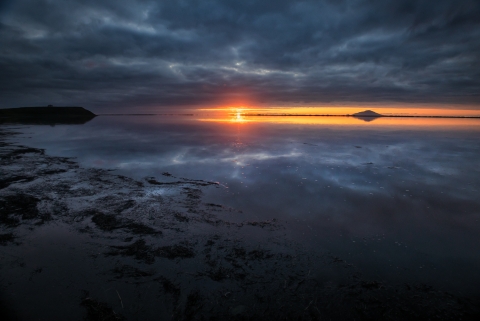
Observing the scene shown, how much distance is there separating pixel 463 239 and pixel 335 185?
16.3 feet

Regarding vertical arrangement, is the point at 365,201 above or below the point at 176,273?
above

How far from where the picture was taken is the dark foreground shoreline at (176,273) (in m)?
4.17

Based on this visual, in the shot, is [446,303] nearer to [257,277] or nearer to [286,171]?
[257,277]

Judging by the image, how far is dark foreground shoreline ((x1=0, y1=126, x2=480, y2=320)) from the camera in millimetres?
4168

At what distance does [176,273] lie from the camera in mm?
5031

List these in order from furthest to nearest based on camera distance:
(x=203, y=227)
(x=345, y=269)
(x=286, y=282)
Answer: (x=203, y=227) < (x=345, y=269) < (x=286, y=282)

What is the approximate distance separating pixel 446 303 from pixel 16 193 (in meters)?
13.3

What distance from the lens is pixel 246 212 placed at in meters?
8.11

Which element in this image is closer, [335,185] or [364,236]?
[364,236]

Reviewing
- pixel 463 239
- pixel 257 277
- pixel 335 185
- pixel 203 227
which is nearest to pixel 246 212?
pixel 203 227

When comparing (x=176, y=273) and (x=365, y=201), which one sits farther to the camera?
(x=365, y=201)

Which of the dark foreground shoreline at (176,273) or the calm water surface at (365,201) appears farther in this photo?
the calm water surface at (365,201)

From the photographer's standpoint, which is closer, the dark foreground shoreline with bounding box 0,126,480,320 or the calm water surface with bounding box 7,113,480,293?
the dark foreground shoreline with bounding box 0,126,480,320

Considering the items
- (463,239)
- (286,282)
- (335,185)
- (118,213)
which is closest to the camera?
(286,282)
